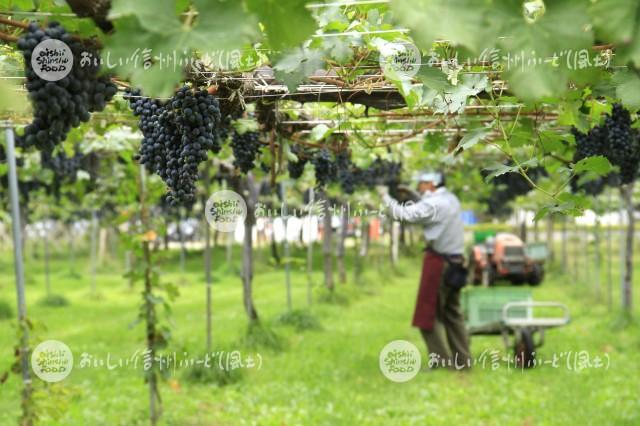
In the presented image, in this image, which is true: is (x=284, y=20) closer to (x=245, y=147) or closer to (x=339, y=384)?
(x=245, y=147)

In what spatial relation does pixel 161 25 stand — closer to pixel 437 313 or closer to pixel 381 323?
pixel 437 313

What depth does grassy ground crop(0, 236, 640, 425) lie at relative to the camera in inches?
197

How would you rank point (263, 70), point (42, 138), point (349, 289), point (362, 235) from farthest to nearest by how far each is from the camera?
point (362, 235), point (349, 289), point (263, 70), point (42, 138)

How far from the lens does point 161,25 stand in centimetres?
85

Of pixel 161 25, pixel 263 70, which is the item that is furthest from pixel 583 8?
pixel 263 70

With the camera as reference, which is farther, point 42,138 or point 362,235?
point 362,235

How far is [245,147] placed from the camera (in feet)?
11.9

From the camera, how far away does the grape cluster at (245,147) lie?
3.62m

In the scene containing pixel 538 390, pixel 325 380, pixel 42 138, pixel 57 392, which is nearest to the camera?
pixel 42 138

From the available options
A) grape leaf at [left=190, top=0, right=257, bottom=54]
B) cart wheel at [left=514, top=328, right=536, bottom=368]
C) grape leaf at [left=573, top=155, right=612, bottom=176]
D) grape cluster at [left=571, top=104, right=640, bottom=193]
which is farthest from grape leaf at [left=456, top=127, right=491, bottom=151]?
cart wheel at [left=514, top=328, right=536, bottom=368]

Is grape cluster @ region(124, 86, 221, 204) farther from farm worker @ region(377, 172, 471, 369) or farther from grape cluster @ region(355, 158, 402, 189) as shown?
grape cluster @ region(355, 158, 402, 189)

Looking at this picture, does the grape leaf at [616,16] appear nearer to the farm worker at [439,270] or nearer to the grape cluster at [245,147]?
the grape cluster at [245,147]

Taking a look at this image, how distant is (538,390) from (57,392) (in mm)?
3851

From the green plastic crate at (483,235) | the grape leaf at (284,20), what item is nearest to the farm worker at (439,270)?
the grape leaf at (284,20)
